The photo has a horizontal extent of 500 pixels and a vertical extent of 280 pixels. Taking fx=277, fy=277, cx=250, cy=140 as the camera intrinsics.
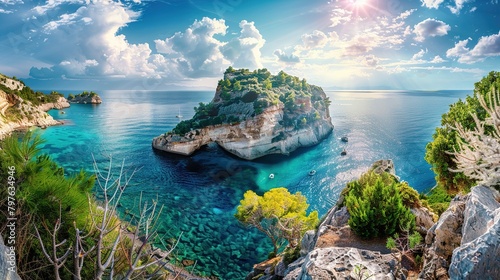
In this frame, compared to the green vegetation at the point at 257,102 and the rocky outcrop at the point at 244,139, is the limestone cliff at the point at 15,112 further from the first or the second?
the green vegetation at the point at 257,102

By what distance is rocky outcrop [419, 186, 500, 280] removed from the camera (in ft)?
18.9

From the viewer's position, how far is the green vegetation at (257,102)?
6400cm

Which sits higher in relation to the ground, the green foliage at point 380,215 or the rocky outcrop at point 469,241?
the rocky outcrop at point 469,241

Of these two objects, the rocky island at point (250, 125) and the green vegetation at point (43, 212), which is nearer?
the green vegetation at point (43, 212)

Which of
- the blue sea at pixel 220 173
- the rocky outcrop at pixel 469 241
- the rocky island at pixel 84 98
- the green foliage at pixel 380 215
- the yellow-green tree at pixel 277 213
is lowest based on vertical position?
the blue sea at pixel 220 173

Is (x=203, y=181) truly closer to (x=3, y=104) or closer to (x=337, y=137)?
(x=337, y=137)

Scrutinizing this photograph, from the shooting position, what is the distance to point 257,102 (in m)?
66.2

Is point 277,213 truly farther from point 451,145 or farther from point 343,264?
point 343,264

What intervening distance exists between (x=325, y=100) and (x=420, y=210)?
8044cm

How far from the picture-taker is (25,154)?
8.01 m

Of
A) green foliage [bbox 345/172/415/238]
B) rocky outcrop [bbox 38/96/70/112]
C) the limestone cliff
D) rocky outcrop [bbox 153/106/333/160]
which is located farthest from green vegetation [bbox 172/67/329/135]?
rocky outcrop [bbox 38/96/70/112]

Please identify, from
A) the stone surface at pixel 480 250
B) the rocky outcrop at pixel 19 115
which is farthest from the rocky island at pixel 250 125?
the stone surface at pixel 480 250

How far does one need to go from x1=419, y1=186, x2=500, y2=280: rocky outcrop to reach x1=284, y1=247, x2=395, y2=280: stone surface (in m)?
1.15

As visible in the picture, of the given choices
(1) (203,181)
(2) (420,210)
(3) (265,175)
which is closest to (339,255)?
(2) (420,210)
